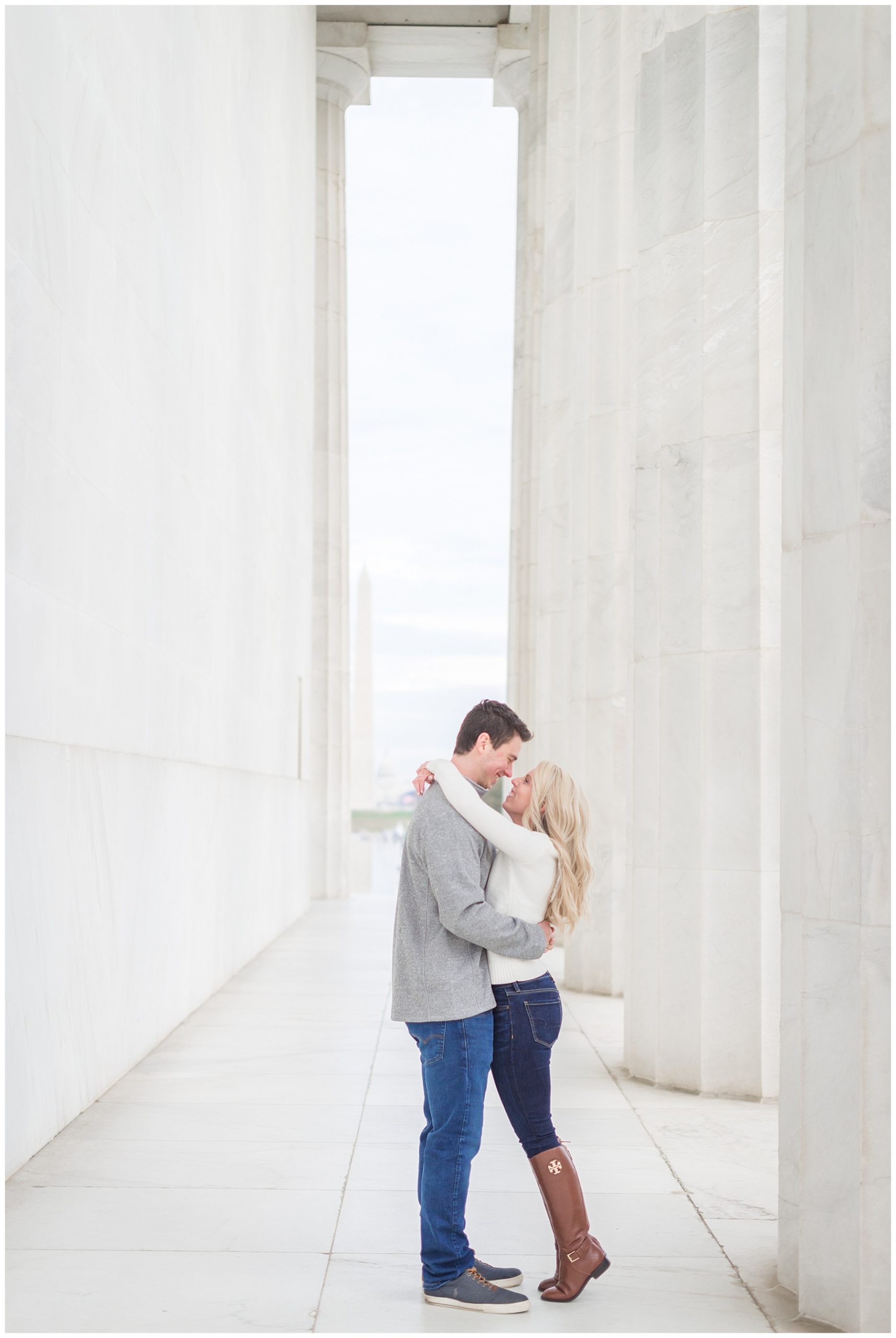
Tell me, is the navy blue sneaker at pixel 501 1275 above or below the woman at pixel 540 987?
below

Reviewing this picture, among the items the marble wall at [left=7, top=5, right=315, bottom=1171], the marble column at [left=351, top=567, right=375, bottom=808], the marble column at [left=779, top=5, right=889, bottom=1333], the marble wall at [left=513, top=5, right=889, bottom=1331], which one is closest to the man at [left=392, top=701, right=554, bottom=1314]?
the marble column at [left=779, top=5, right=889, bottom=1333]

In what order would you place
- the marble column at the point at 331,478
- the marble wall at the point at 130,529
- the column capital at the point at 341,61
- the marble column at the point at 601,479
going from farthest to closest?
the column capital at the point at 341,61 < the marble column at the point at 331,478 < the marble column at the point at 601,479 < the marble wall at the point at 130,529

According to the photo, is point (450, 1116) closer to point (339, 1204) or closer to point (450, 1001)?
point (450, 1001)

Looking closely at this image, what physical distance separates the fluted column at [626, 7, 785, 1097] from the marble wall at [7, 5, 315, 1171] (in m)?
3.82

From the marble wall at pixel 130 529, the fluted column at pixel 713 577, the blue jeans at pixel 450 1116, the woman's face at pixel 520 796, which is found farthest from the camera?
the fluted column at pixel 713 577

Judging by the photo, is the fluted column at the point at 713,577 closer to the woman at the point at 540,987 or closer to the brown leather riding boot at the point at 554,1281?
the brown leather riding boot at the point at 554,1281

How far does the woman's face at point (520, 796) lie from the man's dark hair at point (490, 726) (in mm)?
204

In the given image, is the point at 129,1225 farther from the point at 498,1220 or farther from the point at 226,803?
Result: the point at 226,803

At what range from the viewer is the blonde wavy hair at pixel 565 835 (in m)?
5.13

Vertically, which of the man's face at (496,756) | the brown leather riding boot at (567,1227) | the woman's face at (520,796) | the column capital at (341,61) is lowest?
the brown leather riding boot at (567,1227)

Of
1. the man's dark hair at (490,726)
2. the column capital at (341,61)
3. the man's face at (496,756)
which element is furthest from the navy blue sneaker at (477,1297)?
the column capital at (341,61)

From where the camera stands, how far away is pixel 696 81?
30.8 ft

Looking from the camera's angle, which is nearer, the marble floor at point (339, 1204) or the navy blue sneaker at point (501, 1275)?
the marble floor at point (339, 1204)

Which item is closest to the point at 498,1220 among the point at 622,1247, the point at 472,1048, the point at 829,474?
the point at 622,1247
